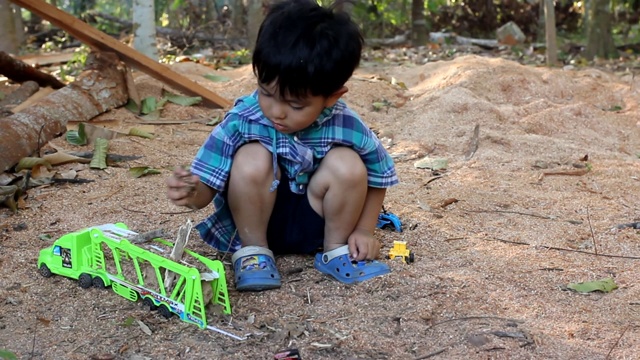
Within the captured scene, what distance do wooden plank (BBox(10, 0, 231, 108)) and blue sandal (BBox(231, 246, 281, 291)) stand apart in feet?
8.77

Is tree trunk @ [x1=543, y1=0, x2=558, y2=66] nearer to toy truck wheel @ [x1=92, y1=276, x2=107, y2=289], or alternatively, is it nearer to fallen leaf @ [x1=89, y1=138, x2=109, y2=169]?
fallen leaf @ [x1=89, y1=138, x2=109, y2=169]

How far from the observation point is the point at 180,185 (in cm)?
231

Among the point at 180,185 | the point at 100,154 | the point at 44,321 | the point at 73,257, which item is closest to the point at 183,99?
the point at 100,154

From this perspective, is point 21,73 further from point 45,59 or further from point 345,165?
point 345,165

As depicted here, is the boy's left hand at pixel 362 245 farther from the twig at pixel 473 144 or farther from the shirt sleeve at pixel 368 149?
the twig at pixel 473 144

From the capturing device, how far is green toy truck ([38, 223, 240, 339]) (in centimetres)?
221

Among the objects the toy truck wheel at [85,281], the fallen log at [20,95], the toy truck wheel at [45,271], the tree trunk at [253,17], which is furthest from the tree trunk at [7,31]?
the toy truck wheel at [85,281]

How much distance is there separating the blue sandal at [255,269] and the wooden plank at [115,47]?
8.77ft


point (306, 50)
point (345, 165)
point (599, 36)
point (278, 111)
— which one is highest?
point (306, 50)

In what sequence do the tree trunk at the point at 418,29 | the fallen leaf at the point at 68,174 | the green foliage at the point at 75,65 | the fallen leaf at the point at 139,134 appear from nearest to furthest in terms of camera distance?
the fallen leaf at the point at 68,174, the fallen leaf at the point at 139,134, the green foliage at the point at 75,65, the tree trunk at the point at 418,29

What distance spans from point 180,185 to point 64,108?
2435 millimetres

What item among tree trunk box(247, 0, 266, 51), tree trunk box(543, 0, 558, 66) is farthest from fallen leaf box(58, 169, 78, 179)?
tree trunk box(543, 0, 558, 66)

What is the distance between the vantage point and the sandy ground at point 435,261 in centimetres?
214

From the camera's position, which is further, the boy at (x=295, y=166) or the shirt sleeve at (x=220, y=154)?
the shirt sleeve at (x=220, y=154)
